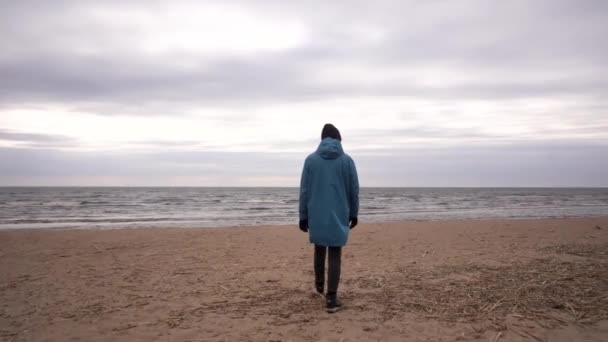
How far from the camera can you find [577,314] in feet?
12.1

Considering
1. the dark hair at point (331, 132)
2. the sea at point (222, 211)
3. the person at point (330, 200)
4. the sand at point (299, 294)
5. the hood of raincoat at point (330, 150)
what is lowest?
the sea at point (222, 211)

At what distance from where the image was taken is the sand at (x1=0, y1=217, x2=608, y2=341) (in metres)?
3.45

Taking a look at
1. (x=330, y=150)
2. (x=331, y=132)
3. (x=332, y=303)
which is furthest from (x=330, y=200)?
(x=332, y=303)

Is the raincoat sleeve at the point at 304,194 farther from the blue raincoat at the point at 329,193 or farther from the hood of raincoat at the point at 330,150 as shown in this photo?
the hood of raincoat at the point at 330,150

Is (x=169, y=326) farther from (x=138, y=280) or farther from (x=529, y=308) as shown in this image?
(x=529, y=308)

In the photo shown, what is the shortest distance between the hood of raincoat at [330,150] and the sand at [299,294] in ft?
5.24

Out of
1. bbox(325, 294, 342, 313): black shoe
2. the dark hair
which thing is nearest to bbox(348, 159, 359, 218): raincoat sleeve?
the dark hair

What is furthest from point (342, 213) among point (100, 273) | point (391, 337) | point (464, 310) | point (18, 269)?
point (18, 269)

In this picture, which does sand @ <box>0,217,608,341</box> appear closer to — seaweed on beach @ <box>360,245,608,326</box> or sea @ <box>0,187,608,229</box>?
seaweed on beach @ <box>360,245,608,326</box>

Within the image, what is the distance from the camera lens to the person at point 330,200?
12.9 feet

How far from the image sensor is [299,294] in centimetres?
459

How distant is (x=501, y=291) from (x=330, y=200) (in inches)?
92.5

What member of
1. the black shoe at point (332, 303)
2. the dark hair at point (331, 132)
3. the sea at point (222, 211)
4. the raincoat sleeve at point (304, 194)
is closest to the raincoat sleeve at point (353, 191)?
the dark hair at point (331, 132)

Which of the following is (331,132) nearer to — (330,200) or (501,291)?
(330,200)
